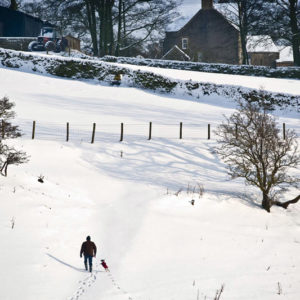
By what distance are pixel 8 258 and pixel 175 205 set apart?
23.9 feet

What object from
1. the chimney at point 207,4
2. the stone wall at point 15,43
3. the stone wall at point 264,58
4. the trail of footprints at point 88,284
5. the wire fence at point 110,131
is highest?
the chimney at point 207,4

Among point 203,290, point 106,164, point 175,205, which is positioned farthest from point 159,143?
point 203,290

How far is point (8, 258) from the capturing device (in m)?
10.6

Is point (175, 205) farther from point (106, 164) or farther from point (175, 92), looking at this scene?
point (175, 92)

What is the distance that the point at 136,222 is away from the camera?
563 inches

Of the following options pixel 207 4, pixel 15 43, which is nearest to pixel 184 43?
pixel 207 4

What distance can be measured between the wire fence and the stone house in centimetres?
3044

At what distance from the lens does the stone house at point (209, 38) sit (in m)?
55.8

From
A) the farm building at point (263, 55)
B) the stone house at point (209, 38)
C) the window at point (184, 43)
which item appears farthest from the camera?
the farm building at point (263, 55)

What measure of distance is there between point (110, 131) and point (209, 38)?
37.7 meters

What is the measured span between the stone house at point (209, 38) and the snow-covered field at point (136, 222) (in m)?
32.8

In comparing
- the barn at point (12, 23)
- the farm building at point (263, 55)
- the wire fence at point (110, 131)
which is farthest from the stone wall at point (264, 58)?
the wire fence at point (110, 131)

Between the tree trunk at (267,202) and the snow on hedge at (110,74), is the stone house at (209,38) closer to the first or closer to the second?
the snow on hedge at (110,74)

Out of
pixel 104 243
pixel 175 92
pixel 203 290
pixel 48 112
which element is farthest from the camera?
pixel 175 92
